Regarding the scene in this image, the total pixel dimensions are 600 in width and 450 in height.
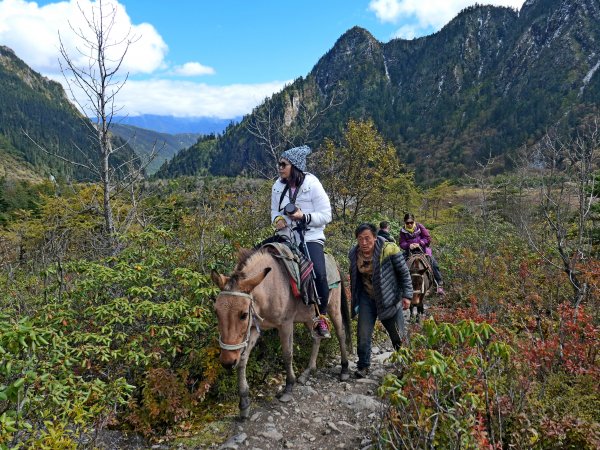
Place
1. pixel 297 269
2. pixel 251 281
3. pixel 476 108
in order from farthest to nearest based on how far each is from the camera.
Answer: pixel 476 108 < pixel 297 269 < pixel 251 281

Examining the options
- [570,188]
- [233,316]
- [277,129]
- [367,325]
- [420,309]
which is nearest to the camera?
[233,316]

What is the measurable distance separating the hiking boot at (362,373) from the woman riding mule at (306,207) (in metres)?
1.12

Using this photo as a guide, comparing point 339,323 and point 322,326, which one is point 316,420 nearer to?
point 322,326

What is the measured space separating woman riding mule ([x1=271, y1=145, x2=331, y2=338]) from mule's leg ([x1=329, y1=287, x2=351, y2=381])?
2.23 feet

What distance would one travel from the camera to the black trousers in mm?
4992

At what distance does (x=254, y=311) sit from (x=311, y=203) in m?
1.69

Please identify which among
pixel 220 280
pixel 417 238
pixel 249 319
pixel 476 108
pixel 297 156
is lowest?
pixel 249 319

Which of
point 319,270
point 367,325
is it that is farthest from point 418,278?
point 319,270

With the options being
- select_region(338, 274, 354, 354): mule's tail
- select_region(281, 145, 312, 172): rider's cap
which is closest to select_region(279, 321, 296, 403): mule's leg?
select_region(338, 274, 354, 354): mule's tail

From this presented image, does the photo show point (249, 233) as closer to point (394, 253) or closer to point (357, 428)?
point (394, 253)

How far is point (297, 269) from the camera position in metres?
4.80

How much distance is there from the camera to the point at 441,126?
153 m

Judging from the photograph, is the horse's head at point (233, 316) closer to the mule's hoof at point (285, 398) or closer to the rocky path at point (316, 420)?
the rocky path at point (316, 420)

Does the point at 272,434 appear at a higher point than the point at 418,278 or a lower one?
lower
